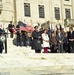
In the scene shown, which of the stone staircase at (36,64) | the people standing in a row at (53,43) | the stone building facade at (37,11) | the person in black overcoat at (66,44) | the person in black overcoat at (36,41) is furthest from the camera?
the stone building facade at (37,11)

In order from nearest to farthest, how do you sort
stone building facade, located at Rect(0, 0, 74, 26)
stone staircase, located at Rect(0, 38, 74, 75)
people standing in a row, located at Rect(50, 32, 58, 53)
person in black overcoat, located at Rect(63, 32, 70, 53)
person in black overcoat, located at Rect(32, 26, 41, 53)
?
stone staircase, located at Rect(0, 38, 74, 75)
person in black overcoat, located at Rect(32, 26, 41, 53)
people standing in a row, located at Rect(50, 32, 58, 53)
person in black overcoat, located at Rect(63, 32, 70, 53)
stone building facade, located at Rect(0, 0, 74, 26)

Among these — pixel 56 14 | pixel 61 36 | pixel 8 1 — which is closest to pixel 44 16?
pixel 56 14

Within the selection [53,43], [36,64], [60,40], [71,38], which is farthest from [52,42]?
[36,64]

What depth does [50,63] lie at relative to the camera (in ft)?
33.0

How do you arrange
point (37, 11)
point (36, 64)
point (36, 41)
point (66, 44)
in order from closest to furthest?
point (36, 64) → point (36, 41) → point (66, 44) → point (37, 11)

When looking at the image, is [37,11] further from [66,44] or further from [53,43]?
[53,43]

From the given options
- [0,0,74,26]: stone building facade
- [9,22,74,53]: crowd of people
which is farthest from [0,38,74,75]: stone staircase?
[0,0,74,26]: stone building facade

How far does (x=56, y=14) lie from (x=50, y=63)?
2998cm

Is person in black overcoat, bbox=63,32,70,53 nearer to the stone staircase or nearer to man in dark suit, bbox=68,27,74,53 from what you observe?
man in dark suit, bbox=68,27,74,53

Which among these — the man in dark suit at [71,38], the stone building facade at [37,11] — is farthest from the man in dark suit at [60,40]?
the stone building facade at [37,11]

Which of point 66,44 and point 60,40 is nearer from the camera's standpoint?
point 60,40

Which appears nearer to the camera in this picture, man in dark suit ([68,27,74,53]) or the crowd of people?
the crowd of people

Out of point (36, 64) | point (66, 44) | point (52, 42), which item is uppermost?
point (52, 42)

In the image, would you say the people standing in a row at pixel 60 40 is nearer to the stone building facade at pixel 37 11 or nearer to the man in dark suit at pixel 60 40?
the man in dark suit at pixel 60 40
